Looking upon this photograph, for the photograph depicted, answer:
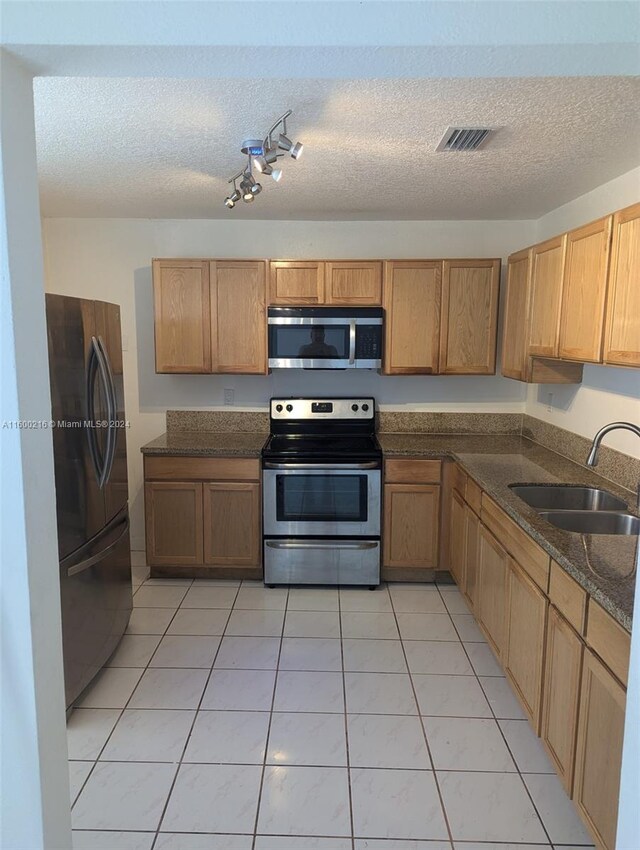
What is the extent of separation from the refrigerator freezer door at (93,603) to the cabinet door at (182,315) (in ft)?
3.69

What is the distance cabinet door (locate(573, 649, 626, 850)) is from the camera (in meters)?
1.49

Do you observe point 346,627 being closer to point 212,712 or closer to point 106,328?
point 212,712

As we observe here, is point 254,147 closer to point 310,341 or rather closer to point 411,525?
point 310,341

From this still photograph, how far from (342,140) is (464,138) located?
475 millimetres

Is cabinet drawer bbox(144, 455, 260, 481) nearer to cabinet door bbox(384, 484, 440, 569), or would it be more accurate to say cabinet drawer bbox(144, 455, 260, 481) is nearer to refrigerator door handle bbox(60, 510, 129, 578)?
refrigerator door handle bbox(60, 510, 129, 578)

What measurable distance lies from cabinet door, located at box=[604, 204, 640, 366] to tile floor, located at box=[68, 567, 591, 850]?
154 centimetres

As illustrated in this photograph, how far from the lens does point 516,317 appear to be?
334 centimetres

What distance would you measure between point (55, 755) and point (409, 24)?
1.54m

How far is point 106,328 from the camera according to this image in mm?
2668

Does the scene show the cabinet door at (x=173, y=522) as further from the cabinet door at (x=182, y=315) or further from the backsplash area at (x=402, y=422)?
the cabinet door at (x=182, y=315)

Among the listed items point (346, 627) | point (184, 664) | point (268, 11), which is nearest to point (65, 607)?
point (184, 664)

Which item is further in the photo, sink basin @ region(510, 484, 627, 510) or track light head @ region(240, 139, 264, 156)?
sink basin @ region(510, 484, 627, 510)

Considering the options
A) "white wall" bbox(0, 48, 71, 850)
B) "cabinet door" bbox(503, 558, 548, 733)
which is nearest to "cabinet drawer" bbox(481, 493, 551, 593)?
"cabinet door" bbox(503, 558, 548, 733)

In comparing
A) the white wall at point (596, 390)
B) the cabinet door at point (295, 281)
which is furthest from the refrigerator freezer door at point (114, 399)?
the white wall at point (596, 390)
